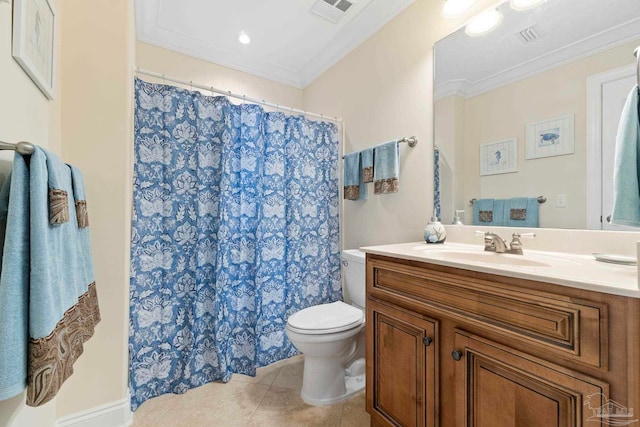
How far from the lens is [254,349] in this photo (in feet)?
6.13

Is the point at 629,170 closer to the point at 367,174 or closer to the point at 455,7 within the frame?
the point at 455,7

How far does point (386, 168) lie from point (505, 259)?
958mm

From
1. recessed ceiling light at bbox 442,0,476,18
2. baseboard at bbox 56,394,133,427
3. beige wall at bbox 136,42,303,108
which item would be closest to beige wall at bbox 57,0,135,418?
baseboard at bbox 56,394,133,427

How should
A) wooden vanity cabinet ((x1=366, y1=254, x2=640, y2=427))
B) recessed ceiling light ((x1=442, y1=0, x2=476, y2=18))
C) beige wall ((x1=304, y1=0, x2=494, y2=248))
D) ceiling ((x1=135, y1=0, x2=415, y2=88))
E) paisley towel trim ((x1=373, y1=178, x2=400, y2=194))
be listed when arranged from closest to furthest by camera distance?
1. wooden vanity cabinet ((x1=366, y1=254, x2=640, y2=427))
2. recessed ceiling light ((x1=442, y1=0, x2=476, y2=18))
3. beige wall ((x1=304, y1=0, x2=494, y2=248))
4. paisley towel trim ((x1=373, y1=178, x2=400, y2=194))
5. ceiling ((x1=135, y1=0, x2=415, y2=88))

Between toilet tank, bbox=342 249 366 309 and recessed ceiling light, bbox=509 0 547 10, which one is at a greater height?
recessed ceiling light, bbox=509 0 547 10

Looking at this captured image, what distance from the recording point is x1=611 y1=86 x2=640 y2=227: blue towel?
78 centimetres

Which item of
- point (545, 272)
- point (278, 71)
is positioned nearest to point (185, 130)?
point (278, 71)

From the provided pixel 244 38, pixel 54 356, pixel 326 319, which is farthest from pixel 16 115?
pixel 244 38

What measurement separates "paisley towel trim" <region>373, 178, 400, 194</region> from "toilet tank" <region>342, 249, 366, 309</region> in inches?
18.0

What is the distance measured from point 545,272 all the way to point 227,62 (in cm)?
275

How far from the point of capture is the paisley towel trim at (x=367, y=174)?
199 cm

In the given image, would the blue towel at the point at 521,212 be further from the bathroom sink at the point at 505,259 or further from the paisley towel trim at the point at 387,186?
the paisley towel trim at the point at 387,186

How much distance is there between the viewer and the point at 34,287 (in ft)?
2.15

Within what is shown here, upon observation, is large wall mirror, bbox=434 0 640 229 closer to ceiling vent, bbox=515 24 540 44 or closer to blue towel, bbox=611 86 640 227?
ceiling vent, bbox=515 24 540 44
